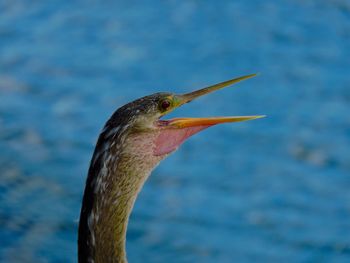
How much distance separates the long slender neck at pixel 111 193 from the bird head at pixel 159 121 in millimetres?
28

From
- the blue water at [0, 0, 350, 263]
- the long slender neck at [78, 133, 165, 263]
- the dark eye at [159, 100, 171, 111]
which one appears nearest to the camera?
the long slender neck at [78, 133, 165, 263]

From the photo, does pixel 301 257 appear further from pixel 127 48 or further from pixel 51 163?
pixel 127 48

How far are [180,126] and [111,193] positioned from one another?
1.24 feet

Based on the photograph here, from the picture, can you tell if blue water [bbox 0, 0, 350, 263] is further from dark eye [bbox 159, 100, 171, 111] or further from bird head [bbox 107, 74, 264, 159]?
dark eye [bbox 159, 100, 171, 111]

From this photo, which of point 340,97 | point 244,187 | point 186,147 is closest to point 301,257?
point 244,187

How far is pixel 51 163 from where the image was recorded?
649 cm

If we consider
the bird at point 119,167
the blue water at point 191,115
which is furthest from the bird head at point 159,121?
→ the blue water at point 191,115

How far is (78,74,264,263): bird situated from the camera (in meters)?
3.20

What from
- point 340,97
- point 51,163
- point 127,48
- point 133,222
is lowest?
point 133,222

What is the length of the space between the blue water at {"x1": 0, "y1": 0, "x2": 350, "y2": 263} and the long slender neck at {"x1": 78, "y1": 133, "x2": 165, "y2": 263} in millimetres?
2415

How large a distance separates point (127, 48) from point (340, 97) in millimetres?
1647

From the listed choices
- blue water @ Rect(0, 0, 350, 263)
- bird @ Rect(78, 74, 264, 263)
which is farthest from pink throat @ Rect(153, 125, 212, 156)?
blue water @ Rect(0, 0, 350, 263)

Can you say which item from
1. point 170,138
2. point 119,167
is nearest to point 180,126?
point 170,138

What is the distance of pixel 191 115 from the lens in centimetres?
692
